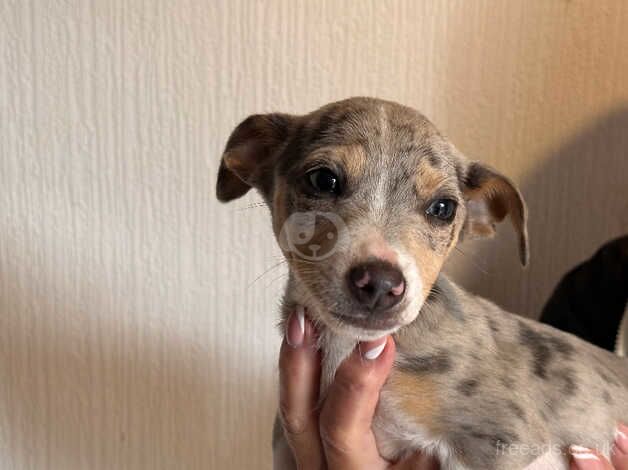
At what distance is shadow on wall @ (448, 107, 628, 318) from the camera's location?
119 inches

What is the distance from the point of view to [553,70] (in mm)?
2939

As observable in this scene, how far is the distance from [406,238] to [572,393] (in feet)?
2.60

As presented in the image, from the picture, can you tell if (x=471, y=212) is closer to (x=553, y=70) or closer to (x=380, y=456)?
(x=380, y=456)

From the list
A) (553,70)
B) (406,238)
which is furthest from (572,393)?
(553,70)

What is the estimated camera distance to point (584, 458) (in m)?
1.75

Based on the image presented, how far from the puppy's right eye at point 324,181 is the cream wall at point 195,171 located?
1057 millimetres

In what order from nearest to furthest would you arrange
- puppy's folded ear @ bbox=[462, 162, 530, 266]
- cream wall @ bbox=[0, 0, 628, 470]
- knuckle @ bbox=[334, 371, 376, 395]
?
1. knuckle @ bbox=[334, 371, 376, 395]
2. puppy's folded ear @ bbox=[462, 162, 530, 266]
3. cream wall @ bbox=[0, 0, 628, 470]

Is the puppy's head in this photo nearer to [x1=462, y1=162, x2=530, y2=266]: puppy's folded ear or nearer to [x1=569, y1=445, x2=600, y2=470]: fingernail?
[x1=462, y1=162, x2=530, y2=266]: puppy's folded ear

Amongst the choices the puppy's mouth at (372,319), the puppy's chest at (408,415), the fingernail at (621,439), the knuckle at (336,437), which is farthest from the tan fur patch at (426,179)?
the fingernail at (621,439)

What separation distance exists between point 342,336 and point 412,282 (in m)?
0.37

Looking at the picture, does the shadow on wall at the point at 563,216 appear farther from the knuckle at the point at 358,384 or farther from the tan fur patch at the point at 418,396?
the knuckle at the point at 358,384

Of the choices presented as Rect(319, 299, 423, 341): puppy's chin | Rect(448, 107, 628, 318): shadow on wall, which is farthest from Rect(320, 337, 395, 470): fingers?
Rect(448, 107, 628, 318): shadow on wall

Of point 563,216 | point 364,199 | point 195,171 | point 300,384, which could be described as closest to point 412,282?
point 364,199

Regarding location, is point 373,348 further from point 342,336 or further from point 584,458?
point 584,458
